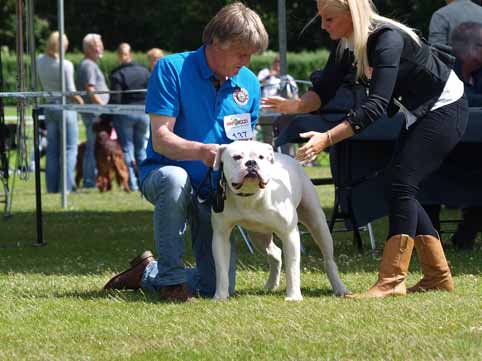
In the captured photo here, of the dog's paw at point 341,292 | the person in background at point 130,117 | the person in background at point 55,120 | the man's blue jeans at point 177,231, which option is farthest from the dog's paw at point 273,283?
the person in background at point 130,117

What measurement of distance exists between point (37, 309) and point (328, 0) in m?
2.02

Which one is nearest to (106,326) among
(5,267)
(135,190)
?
(5,267)

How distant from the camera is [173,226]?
5418mm

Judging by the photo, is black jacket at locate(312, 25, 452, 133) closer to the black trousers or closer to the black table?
the black trousers

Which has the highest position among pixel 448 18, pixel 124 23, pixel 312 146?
pixel 448 18

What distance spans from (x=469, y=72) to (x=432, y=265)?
275 centimetres

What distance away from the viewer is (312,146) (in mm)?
5000

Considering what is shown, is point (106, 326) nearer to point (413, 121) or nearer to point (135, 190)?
point (413, 121)

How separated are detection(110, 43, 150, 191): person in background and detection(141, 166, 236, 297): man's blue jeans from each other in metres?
8.53

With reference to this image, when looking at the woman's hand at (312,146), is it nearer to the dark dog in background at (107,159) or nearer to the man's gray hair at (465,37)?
the man's gray hair at (465,37)

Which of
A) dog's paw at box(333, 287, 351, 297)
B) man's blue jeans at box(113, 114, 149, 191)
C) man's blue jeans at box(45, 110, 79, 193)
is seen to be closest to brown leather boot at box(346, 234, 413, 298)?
dog's paw at box(333, 287, 351, 297)

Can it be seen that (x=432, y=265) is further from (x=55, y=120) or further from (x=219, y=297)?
(x=55, y=120)

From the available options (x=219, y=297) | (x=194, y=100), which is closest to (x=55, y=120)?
(x=194, y=100)

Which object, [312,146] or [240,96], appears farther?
[240,96]
